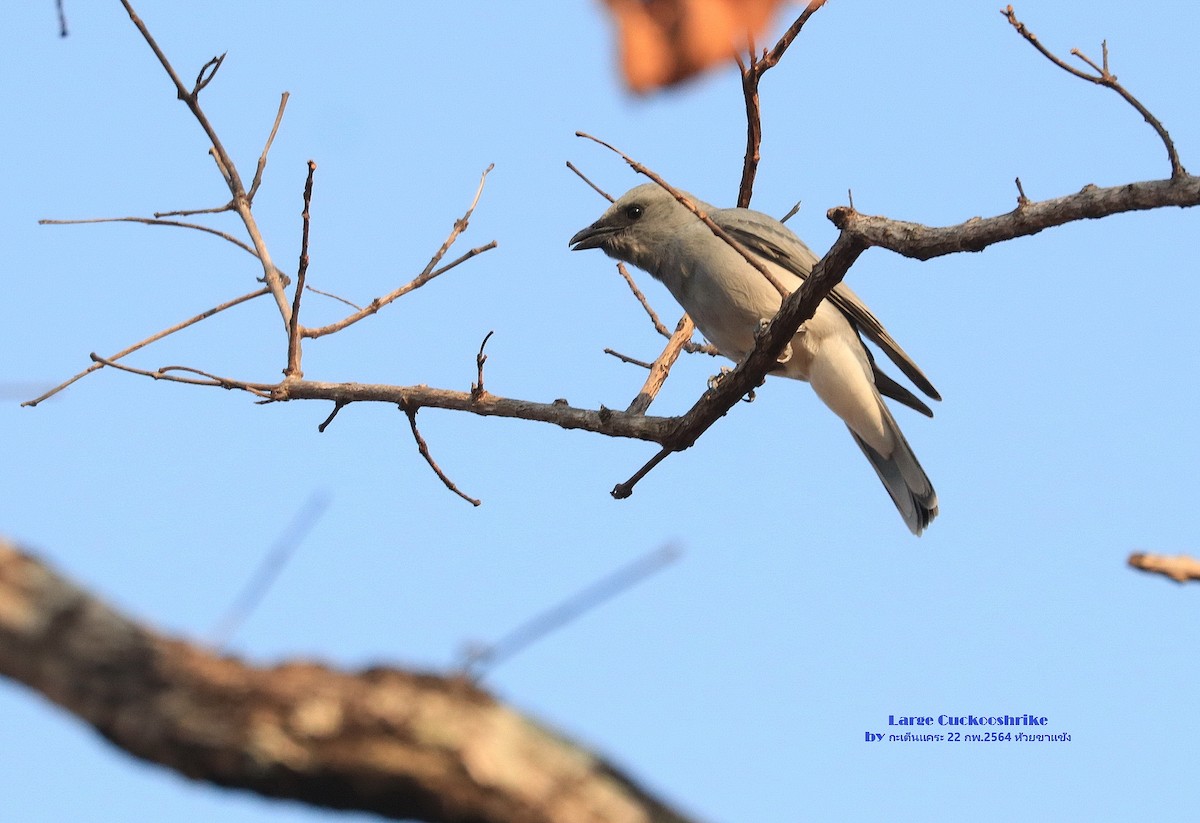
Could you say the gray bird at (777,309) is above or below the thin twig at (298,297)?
above

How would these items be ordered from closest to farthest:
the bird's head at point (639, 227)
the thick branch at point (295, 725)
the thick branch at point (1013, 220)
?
the thick branch at point (295, 725) → the thick branch at point (1013, 220) → the bird's head at point (639, 227)

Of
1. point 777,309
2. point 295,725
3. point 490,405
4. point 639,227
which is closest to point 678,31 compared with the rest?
point 295,725

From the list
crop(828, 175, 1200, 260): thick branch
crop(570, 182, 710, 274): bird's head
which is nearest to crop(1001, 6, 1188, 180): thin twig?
crop(828, 175, 1200, 260): thick branch

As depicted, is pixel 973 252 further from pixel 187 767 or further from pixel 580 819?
pixel 187 767

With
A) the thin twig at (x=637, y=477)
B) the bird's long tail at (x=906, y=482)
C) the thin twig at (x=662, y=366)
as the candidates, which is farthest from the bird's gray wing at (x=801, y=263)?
the thin twig at (x=637, y=477)

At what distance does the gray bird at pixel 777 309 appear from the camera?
744cm

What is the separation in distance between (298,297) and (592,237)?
303 cm

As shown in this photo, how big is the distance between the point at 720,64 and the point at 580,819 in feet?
5.24

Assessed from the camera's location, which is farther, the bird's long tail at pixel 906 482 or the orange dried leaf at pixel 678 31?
the bird's long tail at pixel 906 482

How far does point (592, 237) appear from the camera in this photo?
27.9 feet

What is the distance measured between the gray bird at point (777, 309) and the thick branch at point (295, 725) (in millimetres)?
5286

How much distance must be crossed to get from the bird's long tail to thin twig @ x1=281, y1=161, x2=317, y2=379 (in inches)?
153

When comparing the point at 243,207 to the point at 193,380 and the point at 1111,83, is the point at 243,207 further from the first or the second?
the point at 1111,83

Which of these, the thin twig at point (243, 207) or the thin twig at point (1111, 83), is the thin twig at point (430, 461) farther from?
the thin twig at point (1111, 83)
